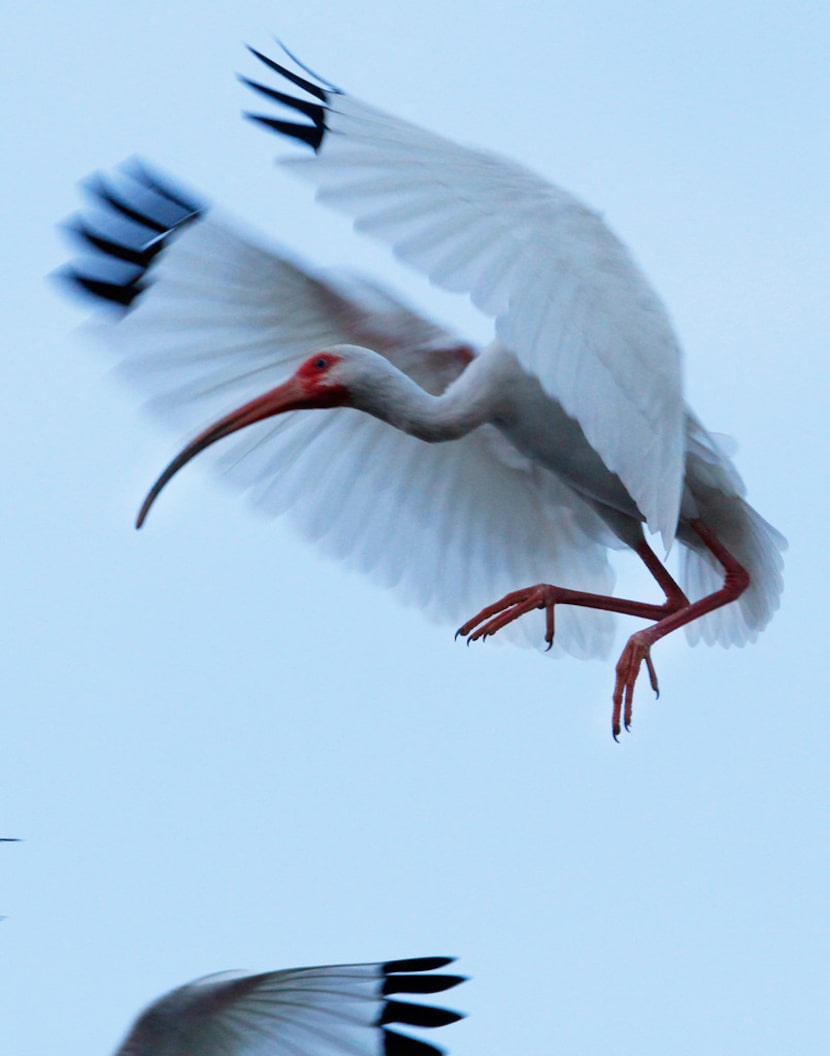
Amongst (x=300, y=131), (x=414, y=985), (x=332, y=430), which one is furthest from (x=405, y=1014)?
(x=300, y=131)

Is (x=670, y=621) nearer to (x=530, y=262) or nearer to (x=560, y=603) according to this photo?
(x=560, y=603)

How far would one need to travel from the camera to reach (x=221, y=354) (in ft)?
38.0

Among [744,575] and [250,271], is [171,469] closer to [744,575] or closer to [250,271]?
[250,271]

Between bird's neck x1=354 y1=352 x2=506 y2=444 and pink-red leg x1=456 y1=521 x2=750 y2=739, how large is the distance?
2.88ft

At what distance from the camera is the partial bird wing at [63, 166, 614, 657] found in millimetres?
11383

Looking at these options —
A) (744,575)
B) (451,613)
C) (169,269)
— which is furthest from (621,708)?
(169,269)

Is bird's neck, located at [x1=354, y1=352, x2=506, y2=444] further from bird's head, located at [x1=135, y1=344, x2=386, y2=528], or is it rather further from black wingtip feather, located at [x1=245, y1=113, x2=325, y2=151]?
black wingtip feather, located at [x1=245, y1=113, x2=325, y2=151]

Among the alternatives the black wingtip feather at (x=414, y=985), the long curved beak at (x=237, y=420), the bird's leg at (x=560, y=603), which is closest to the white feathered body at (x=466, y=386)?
the bird's leg at (x=560, y=603)

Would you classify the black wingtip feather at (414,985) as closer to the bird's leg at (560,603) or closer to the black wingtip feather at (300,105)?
the bird's leg at (560,603)

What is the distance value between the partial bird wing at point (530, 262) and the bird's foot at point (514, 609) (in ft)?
3.68

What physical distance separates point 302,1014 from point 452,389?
3245mm

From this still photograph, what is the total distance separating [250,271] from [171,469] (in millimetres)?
1107

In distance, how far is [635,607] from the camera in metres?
11.3

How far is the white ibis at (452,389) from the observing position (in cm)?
920
